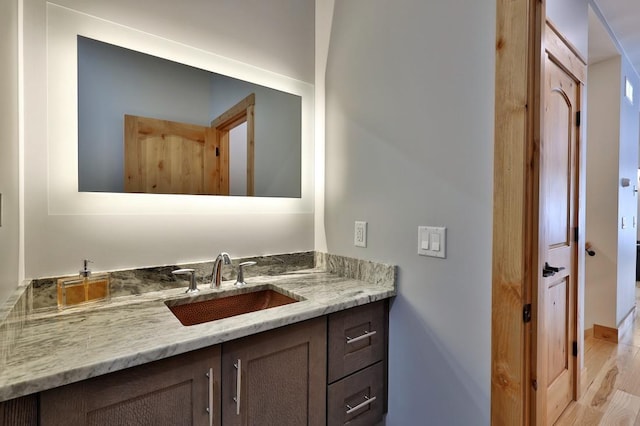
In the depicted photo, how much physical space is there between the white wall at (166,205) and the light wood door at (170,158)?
63 mm

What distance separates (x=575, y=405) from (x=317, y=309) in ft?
6.53

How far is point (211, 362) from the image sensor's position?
3.22 feet

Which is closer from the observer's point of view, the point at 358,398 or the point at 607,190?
the point at 358,398

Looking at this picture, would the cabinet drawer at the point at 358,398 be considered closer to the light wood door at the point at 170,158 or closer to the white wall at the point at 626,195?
the light wood door at the point at 170,158

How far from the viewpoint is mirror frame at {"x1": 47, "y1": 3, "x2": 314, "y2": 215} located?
1181 mm

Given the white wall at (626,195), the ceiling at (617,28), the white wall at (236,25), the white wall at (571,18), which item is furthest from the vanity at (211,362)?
the white wall at (626,195)

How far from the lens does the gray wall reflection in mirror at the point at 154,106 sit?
1247mm

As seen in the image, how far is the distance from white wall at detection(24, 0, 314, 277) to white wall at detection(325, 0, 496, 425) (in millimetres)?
344

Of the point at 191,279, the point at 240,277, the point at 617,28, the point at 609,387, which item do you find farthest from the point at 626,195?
the point at 191,279

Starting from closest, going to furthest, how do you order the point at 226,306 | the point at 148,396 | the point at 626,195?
the point at 148,396, the point at 226,306, the point at 626,195

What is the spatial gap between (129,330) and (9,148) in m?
0.65

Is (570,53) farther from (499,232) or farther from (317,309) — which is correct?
(317,309)

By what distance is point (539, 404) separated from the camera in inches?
44.7

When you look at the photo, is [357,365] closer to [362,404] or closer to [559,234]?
[362,404]
